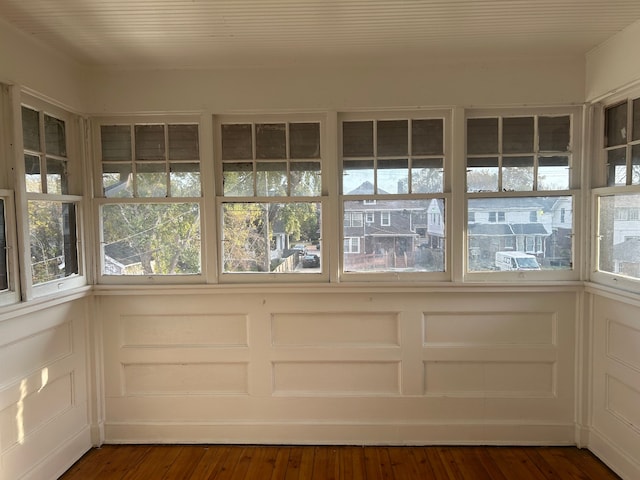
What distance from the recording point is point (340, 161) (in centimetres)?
274

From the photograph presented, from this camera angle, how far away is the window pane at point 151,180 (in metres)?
2.78

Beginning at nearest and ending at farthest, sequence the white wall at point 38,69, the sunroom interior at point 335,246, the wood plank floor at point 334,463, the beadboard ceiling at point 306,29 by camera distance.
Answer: the beadboard ceiling at point 306,29
the white wall at point 38,69
the wood plank floor at point 334,463
the sunroom interior at point 335,246

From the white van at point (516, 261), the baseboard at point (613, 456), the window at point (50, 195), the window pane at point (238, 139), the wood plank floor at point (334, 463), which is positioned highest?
the window pane at point (238, 139)

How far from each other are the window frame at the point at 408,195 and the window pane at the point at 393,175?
3 cm

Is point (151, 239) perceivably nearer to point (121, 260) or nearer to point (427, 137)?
point (121, 260)

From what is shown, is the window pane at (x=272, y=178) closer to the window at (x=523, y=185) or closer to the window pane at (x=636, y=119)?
the window at (x=523, y=185)

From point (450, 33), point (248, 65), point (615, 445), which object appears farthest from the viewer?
point (248, 65)

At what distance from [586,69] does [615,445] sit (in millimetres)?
2300

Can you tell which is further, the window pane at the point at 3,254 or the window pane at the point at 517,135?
the window pane at the point at 517,135

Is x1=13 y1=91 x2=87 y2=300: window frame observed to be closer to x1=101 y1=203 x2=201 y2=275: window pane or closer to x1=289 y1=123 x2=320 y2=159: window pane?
x1=101 y1=203 x2=201 y2=275: window pane

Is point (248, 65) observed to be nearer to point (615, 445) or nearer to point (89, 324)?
point (89, 324)

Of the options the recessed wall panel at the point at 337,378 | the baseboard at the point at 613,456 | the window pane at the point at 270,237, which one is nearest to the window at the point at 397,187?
the window pane at the point at 270,237

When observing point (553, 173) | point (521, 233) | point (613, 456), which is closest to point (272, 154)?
point (521, 233)

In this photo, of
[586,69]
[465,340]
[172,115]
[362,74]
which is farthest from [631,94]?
[172,115]
